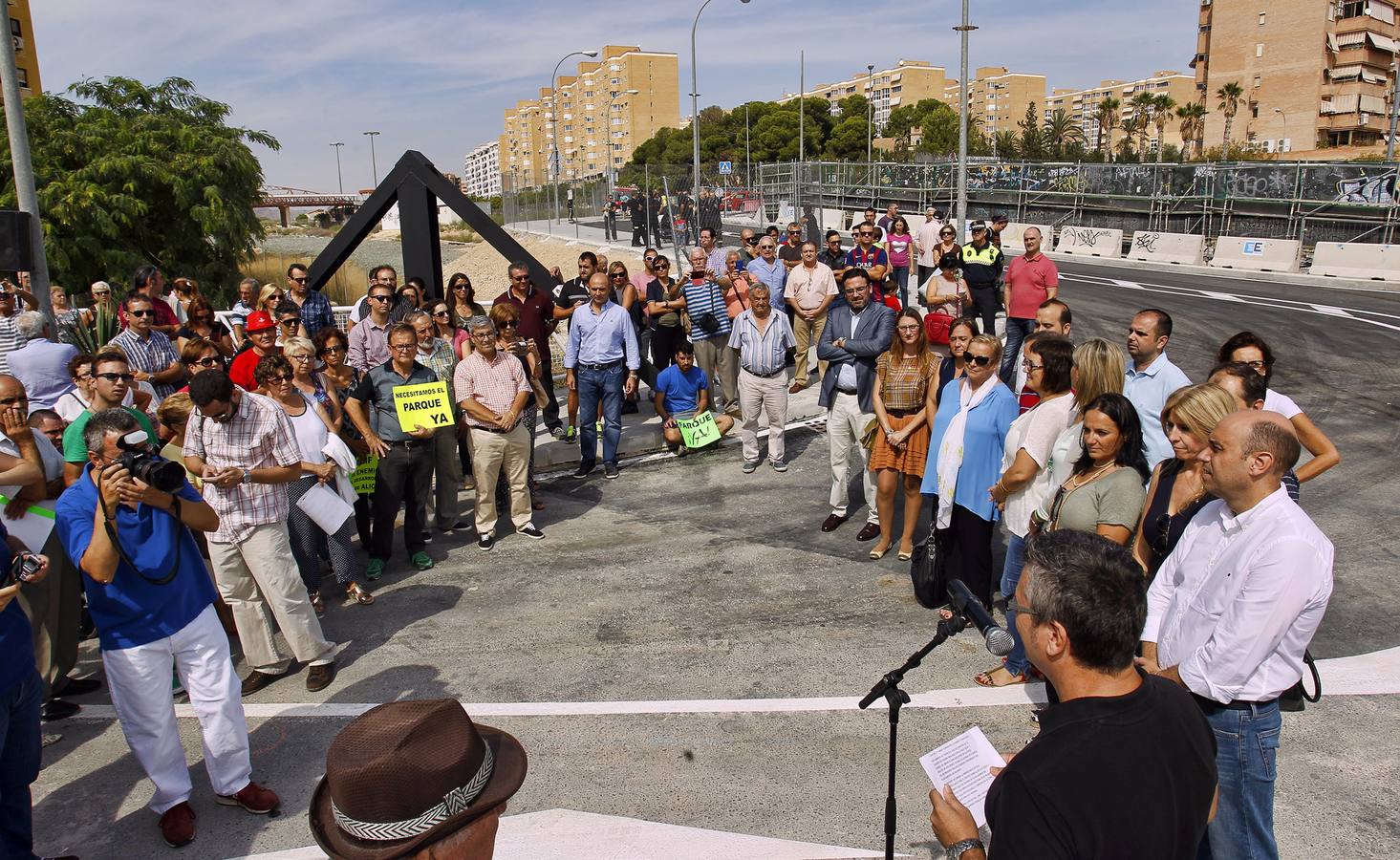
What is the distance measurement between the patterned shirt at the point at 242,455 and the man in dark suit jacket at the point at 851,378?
4.19m

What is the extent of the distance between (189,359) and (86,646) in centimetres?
220

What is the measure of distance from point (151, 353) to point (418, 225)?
3.15 meters

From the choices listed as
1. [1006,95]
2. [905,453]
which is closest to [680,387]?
[905,453]

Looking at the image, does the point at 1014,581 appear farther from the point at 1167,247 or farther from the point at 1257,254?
the point at 1167,247

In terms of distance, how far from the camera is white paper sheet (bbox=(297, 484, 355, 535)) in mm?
5895

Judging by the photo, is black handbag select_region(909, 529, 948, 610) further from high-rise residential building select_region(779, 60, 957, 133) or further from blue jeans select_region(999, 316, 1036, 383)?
high-rise residential building select_region(779, 60, 957, 133)

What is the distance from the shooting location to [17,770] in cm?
351

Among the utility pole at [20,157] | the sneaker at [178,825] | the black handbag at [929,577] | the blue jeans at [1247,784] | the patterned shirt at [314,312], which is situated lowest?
the sneaker at [178,825]

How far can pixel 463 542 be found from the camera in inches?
296

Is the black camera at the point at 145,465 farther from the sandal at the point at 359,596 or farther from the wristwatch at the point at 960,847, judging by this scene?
the wristwatch at the point at 960,847

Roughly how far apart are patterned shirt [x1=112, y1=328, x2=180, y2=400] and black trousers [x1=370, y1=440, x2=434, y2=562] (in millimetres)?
2228

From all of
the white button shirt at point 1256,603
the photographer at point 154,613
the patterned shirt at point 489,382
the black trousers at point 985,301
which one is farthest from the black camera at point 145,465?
the black trousers at point 985,301

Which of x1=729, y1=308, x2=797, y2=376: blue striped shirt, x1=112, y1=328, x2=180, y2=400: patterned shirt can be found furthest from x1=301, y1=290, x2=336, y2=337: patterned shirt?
x1=729, y1=308, x2=797, y2=376: blue striped shirt

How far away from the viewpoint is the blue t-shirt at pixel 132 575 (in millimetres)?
3785
